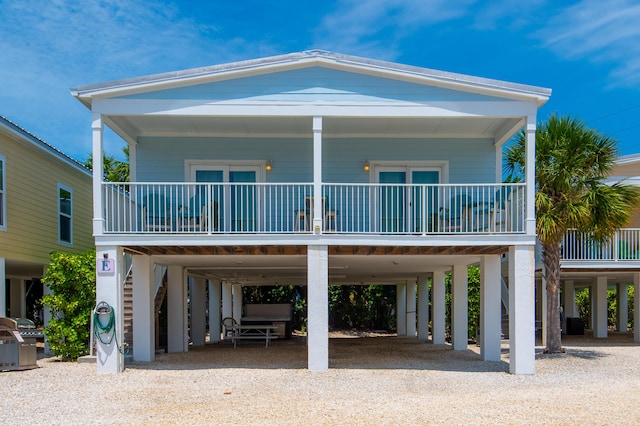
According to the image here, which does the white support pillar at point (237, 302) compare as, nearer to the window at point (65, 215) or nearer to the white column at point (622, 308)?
the window at point (65, 215)

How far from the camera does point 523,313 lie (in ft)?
39.6

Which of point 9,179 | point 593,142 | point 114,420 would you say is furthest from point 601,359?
point 9,179

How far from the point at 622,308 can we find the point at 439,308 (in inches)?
476

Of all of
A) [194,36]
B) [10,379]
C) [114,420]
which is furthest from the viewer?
[194,36]

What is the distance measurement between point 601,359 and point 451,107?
7.47 metres

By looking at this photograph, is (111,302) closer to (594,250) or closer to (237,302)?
(594,250)

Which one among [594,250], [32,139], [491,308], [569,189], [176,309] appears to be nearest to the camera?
[491,308]

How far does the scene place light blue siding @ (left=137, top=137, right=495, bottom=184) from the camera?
1479cm

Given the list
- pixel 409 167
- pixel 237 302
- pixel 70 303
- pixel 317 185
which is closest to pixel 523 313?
pixel 409 167

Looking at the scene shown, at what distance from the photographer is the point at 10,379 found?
1145cm

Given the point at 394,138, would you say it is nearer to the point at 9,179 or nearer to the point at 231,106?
the point at 231,106

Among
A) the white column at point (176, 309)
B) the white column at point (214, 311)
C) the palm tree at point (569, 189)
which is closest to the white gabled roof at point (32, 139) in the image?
the white column at point (176, 309)

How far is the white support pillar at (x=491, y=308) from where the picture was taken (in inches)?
560

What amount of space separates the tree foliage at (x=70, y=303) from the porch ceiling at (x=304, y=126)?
10.8 ft
